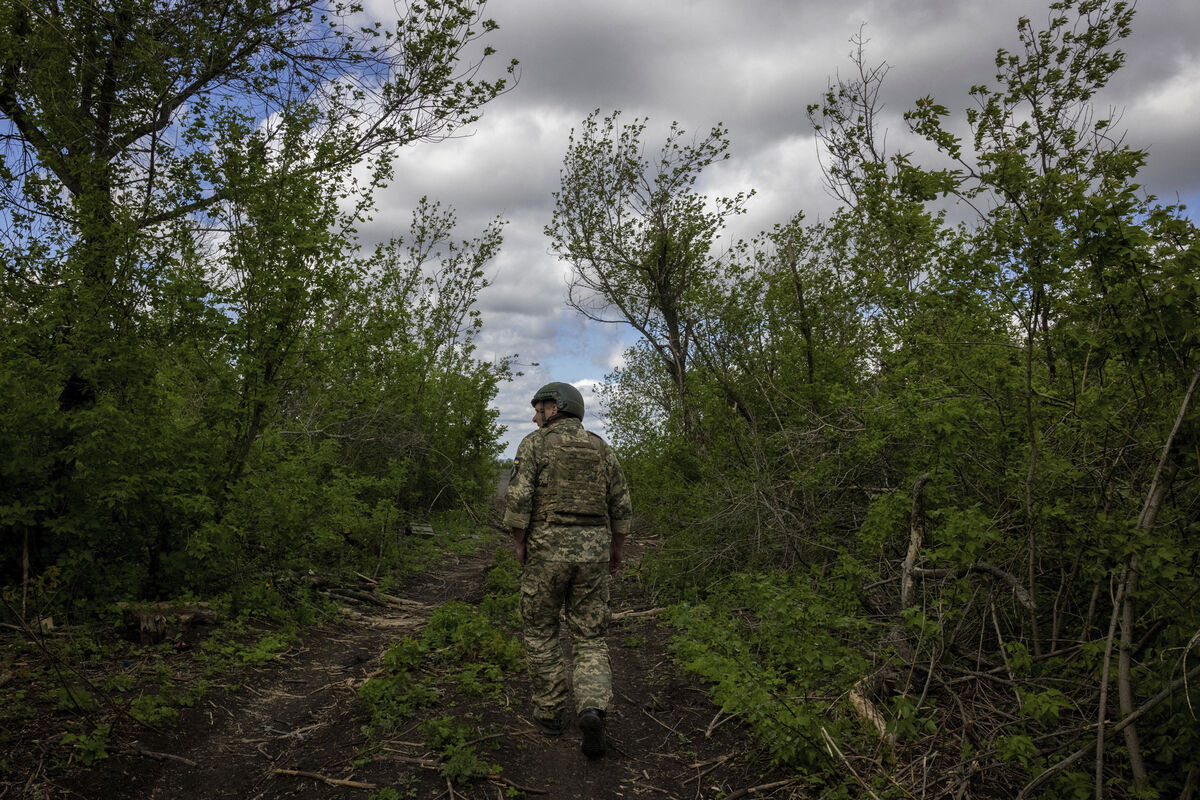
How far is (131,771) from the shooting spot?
4.11 meters

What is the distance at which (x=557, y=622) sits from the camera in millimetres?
5094

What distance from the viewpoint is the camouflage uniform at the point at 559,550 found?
4.96 m

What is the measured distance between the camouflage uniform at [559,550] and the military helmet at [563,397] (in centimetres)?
15

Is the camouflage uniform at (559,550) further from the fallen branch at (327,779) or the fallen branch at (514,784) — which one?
the fallen branch at (327,779)

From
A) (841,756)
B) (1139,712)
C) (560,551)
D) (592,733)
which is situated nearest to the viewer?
(1139,712)

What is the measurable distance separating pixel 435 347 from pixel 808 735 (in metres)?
17.9

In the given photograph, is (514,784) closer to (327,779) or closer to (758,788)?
(327,779)

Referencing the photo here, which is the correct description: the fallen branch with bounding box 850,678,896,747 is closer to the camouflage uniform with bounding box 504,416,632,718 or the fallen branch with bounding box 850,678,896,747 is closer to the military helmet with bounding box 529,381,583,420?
the camouflage uniform with bounding box 504,416,632,718

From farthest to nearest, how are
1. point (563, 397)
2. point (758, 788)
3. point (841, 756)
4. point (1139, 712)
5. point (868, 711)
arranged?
point (563, 397)
point (868, 711)
point (758, 788)
point (841, 756)
point (1139, 712)

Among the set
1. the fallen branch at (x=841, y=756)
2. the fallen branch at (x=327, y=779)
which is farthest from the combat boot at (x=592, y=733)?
the fallen branch at (x=327, y=779)

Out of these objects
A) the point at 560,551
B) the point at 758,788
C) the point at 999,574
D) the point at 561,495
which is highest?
the point at 561,495

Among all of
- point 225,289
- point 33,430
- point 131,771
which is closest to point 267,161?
point 225,289

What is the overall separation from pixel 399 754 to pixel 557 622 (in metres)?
1.37

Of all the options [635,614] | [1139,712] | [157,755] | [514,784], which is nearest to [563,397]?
[514,784]
